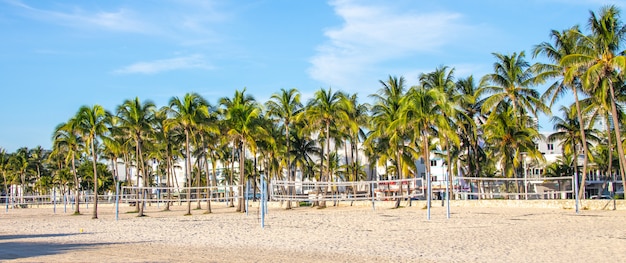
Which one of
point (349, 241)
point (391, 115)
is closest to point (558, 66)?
point (391, 115)

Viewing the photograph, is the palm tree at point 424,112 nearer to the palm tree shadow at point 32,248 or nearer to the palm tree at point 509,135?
the palm tree at point 509,135

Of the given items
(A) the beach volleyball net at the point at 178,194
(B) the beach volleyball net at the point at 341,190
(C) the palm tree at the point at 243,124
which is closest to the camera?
(B) the beach volleyball net at the point at 341,190

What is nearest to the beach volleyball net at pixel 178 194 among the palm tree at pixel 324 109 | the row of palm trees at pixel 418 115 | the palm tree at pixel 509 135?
the row of palm trees at pixel 418 115

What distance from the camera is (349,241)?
15.5m

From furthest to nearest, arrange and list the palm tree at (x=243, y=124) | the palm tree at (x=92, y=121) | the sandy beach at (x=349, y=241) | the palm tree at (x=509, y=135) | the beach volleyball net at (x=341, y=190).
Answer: the palm tree at (x=509, y=135), the palm tree at (x=243, y=124), the palm tree at (x=92, y=121), the beach volleyball net at (x=341, y=190), the sandy beach at (x=349, y=241)

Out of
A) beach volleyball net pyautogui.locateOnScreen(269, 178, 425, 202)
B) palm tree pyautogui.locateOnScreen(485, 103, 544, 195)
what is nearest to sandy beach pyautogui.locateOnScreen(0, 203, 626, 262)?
beach volleyball net pyautogui.locateOnScreen(269, 178, 425, 202)

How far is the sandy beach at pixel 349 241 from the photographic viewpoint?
40.2ft

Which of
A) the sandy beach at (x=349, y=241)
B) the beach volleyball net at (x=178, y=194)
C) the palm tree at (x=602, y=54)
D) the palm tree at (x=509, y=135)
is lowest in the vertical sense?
the sandy beach at (x=349, y=241)

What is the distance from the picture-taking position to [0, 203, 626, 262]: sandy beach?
12.2 meters

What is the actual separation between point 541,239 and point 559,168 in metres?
41.3

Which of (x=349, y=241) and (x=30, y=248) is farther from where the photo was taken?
(x=349, y=241)

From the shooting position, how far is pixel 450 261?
1162 cm

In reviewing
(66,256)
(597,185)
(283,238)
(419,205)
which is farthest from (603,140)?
(66,256)

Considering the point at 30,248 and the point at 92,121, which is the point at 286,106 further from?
the point at 30,248
